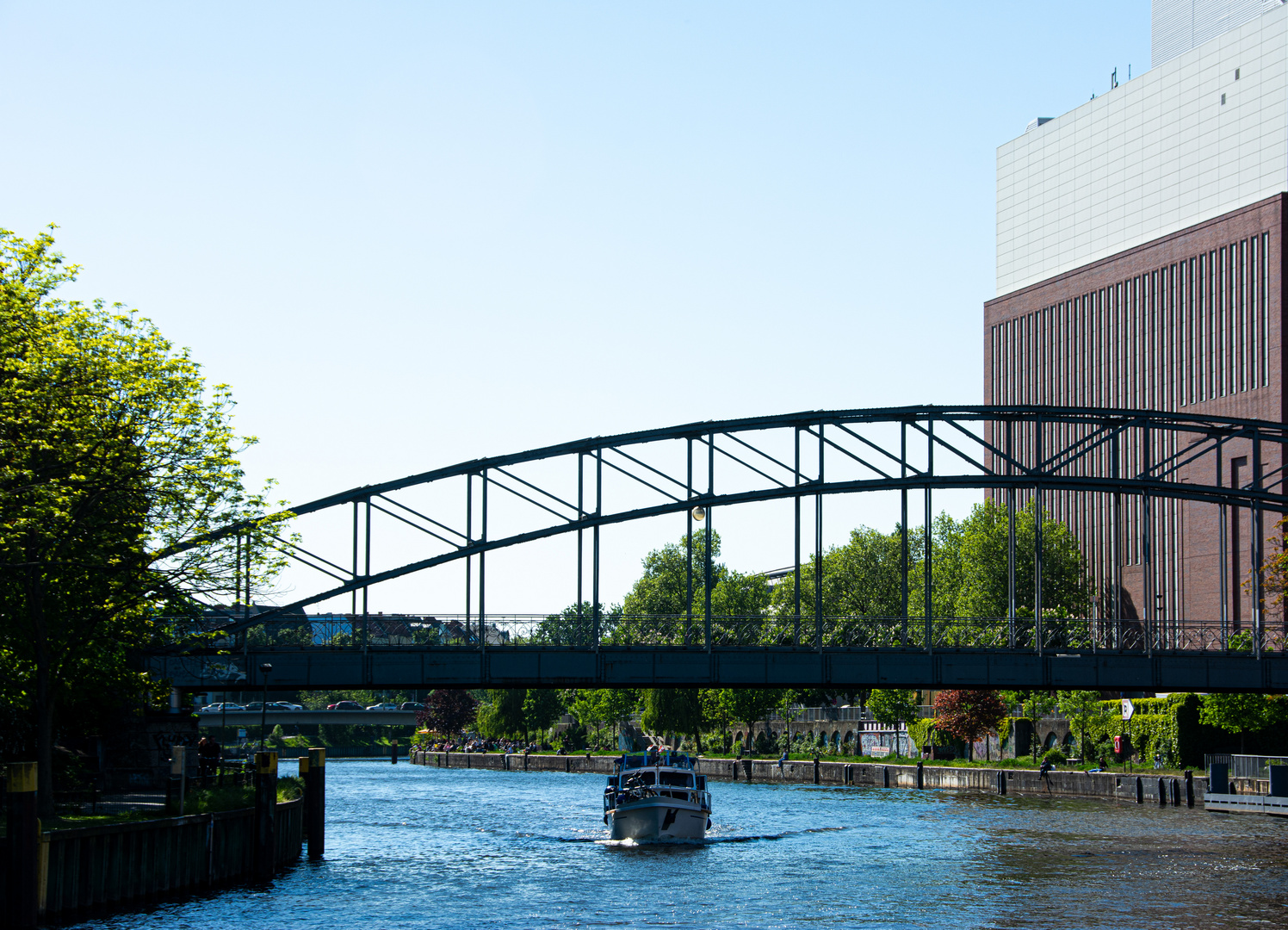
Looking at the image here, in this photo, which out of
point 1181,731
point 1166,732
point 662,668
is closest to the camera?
point 662,668

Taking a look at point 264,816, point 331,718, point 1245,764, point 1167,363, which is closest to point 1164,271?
point 1167,363

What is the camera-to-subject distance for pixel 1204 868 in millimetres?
48438

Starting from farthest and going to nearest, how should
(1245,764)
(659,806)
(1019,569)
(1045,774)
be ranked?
(1019,569) < (1045,774) < (1245,764) < (659,806)

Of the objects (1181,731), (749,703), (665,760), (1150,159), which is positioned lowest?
(749,703)

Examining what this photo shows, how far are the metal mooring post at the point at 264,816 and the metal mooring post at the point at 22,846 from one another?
12.0m

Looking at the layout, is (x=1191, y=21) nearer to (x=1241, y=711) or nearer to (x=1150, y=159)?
(x=1150, y=159)

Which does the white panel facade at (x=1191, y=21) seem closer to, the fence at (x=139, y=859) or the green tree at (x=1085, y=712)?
the green tree at (x=1085, y=712)

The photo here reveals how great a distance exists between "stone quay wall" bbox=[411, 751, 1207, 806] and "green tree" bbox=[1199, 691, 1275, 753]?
3001mm

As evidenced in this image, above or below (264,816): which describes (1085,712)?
above

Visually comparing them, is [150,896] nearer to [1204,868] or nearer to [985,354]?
[1204,868]

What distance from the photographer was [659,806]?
2343 inches

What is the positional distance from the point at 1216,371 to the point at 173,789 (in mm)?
92616

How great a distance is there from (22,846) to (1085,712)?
66.8m

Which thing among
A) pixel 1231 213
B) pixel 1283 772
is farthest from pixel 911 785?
pixel 1231 213
